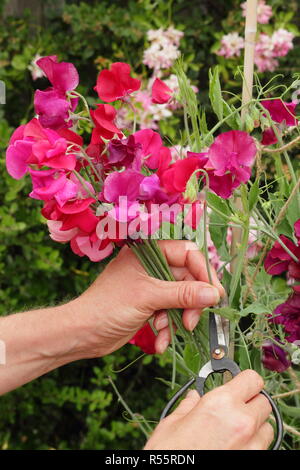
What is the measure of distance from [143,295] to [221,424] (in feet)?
0.82

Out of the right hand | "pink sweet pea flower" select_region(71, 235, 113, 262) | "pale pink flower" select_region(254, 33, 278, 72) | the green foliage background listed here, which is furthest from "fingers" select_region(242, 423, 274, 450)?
"pale pink flower" select_region(254, 33, 278, 72)

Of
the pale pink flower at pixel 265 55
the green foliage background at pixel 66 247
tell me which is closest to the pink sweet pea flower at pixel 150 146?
the green foliage background at pixel 66 247

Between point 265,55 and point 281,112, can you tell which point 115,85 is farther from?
point 265,55

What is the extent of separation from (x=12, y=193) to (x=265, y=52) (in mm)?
904

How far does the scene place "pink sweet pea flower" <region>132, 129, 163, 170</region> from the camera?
36.7 inches

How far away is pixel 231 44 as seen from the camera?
7.52 ft

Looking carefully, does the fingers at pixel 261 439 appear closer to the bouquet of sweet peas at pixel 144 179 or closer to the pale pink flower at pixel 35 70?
the bouquet of sweet peas at pixel 144 179

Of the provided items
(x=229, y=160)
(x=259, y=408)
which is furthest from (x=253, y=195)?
(x=259, y=408)

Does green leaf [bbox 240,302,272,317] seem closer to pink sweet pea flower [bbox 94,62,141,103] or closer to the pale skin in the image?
the pale skin

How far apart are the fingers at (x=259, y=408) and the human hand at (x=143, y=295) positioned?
5.4 inches

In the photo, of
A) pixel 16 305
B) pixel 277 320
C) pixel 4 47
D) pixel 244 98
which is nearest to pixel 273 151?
pixel 244 98

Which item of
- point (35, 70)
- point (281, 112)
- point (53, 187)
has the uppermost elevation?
point (35, 70)

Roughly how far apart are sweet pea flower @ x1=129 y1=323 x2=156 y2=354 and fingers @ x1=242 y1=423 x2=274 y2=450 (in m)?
0.28
